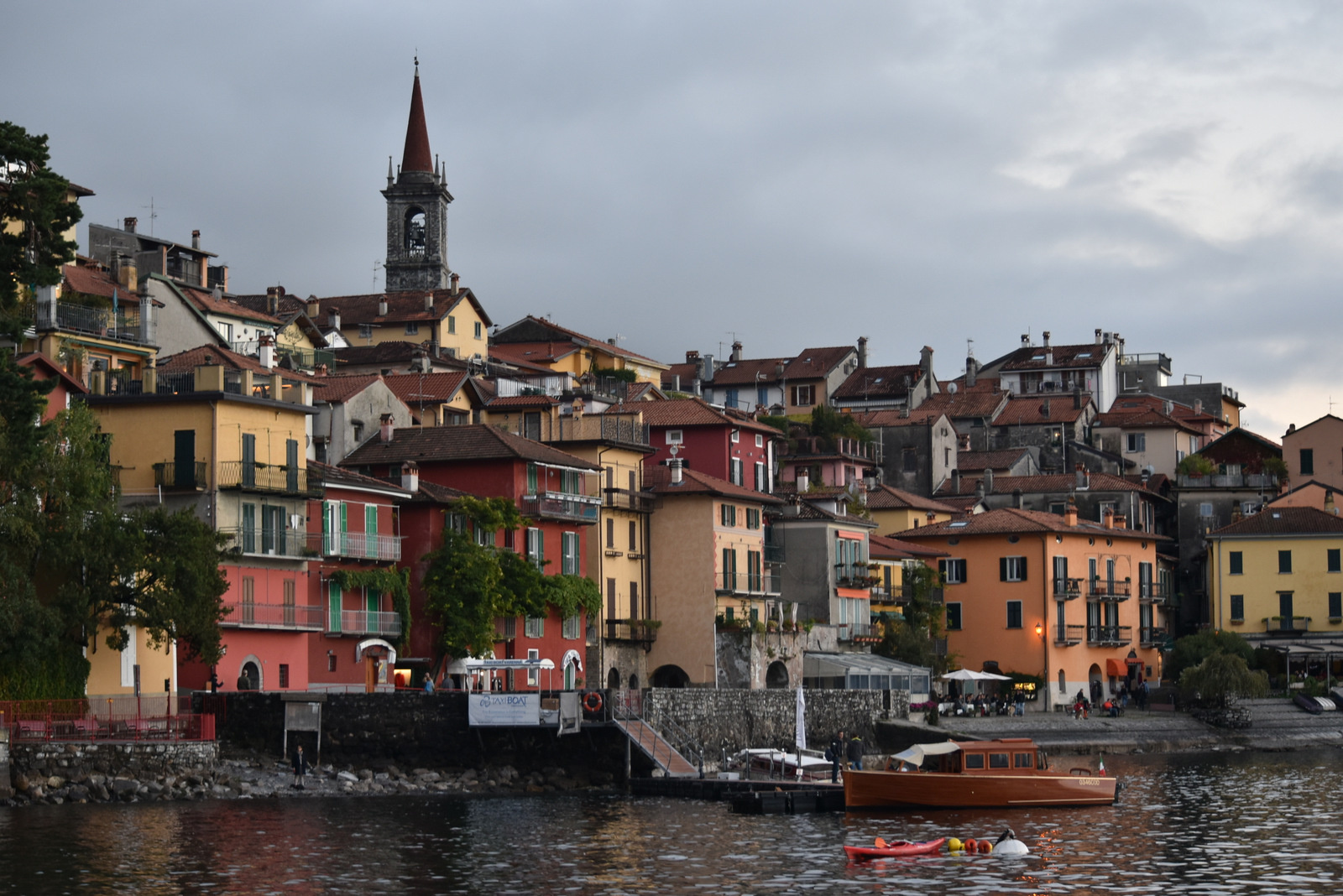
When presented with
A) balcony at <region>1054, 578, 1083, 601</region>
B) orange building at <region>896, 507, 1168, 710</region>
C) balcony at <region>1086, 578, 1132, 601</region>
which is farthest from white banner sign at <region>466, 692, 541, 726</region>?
balcony at <region>1086, 578, 1132, 601</region>

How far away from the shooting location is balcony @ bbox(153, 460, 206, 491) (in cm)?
6581

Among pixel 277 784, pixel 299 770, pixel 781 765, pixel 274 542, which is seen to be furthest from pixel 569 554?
pixel 277 784

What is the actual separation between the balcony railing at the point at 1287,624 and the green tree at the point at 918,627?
Answer: 1955cm

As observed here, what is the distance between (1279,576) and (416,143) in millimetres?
64400

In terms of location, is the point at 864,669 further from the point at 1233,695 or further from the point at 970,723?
the point at 1233,695

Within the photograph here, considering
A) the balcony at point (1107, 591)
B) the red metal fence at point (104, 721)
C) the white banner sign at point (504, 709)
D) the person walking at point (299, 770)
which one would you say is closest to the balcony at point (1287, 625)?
the balcony at point (1107, 591)

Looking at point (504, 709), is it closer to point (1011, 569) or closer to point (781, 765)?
point (781, 765)

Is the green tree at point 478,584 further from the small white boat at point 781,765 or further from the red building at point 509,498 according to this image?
the small white boat at point 781,765

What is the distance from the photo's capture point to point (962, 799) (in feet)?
190

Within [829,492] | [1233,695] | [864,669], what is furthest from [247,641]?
[1233,695]

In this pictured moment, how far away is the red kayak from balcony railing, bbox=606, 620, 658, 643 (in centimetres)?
3520

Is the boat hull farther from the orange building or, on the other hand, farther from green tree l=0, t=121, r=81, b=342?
the orange building

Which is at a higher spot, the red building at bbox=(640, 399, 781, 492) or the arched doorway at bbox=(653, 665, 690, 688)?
the red building at bbox=(640, 399, 781, 492)

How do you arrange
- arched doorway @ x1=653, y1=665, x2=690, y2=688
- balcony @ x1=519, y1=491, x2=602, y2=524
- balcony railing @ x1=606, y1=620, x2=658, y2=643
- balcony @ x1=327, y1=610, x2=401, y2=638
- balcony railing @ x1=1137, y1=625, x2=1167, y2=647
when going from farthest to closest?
balcony railing @ x1=1137, y1=625, x2=1167, y2=647
arched doorway @ x1=653, y1=665, x2=690, y2=688
balcony railing @ x1=606, y1=620, x2=658, y2=643
balcony @ x1=519, y1=491, x2=602, y2=524
balcony @ x1=327, y1=610, x2=401, y2=638
